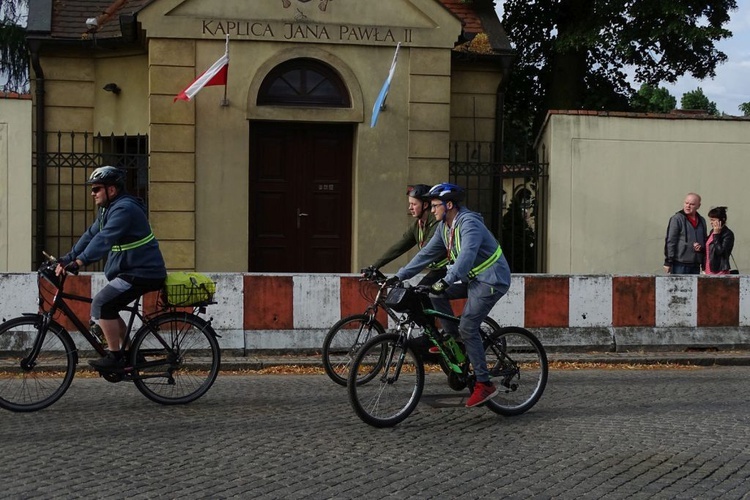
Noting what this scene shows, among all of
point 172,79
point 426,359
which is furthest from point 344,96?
point 426,359

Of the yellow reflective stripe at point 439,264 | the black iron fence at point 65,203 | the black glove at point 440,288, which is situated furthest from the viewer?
the black iron fence at point 65,203

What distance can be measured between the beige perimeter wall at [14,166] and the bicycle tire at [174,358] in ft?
27.5

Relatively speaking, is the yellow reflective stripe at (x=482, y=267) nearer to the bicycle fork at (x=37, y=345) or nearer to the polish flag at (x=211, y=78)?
the bicycle fork at (x=37, y=345)

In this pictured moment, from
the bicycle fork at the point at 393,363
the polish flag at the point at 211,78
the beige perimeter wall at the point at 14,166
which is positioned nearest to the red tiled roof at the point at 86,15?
the polish flag at the point at 211,78

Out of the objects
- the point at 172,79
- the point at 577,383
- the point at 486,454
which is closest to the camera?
the point at 486,454

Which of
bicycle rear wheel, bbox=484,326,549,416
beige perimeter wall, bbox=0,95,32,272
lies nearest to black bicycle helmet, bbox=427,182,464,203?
bicycle rear wheel, bbox=484,326,549,416

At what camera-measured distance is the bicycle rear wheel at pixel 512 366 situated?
8.30 meters

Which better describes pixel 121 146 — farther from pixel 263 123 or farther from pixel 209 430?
pixel 209 430

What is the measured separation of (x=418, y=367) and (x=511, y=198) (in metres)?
10.9

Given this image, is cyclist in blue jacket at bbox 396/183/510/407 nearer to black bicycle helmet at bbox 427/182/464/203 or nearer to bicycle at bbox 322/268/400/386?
black bicycle helmet at bbox 427/182/464/203

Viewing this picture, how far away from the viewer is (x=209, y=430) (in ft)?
24.7

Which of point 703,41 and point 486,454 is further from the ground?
point 703,41

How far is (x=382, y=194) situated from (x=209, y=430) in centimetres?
1048

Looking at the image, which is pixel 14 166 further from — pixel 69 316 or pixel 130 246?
pixel 130 246
